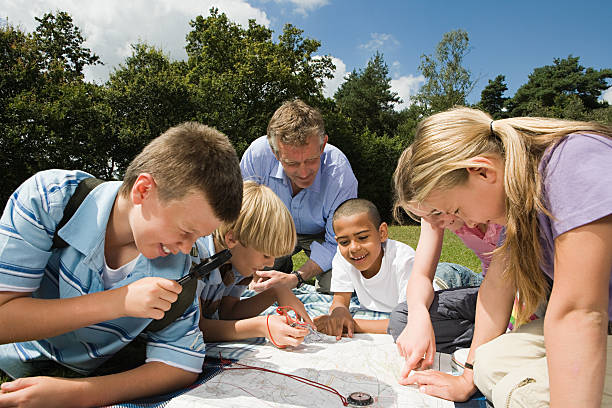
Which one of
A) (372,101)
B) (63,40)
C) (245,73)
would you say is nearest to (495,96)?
(372,101)

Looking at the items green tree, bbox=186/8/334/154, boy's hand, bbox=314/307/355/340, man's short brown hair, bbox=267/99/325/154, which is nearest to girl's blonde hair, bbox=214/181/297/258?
boy's hand, bbox=314/307/355/340

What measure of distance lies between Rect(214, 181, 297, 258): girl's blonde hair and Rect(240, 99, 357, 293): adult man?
1.27 meters

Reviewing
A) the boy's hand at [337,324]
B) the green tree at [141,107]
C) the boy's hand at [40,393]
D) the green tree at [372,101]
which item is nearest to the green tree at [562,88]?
the green tree at [372,101]

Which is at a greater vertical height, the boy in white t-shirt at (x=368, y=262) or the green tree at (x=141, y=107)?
the green tree at (x=141, y=107)

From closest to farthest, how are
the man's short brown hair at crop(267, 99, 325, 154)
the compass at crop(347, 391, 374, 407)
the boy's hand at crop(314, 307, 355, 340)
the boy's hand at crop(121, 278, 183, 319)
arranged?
the boy's hand at crop(121, 278, 183, 319), the compass at crop(347, 391, 374, 407), the boy's hand at crop(314, 307, 355, 340), the man's short brown hair at crop(267, 99, 325, 154)

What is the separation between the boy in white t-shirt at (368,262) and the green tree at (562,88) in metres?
39.1

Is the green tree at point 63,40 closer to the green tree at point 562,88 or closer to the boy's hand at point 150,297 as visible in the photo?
the boy's hand at point 150,297

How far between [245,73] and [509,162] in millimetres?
16721

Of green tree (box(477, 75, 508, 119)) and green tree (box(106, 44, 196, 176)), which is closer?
green tree (box(106, 44, 196, 176))

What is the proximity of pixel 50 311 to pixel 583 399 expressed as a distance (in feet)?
6.70

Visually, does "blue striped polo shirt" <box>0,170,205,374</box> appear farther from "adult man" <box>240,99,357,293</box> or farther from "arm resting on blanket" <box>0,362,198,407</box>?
"adult man" <box>240,99,357,293</box>

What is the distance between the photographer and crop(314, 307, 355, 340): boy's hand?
2.95m

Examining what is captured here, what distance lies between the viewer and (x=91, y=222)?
6.38 ft

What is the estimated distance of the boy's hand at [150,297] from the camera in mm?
1818
